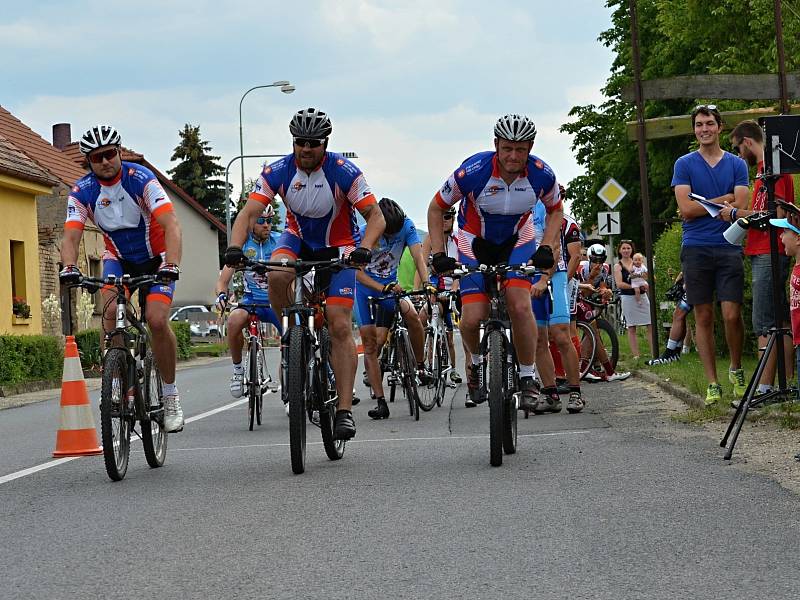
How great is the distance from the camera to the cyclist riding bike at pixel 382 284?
13102mm

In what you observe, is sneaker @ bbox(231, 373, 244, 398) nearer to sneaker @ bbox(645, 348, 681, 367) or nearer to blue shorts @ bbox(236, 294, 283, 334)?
blue shorts @ bbox(236, 294, 283, 334)

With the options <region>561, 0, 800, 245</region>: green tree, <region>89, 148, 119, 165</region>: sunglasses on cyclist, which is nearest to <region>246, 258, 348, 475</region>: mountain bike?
<region>89, 148, 119, 165</region>: sunglasses on cyclist

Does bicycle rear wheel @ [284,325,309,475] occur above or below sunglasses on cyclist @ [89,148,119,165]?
below

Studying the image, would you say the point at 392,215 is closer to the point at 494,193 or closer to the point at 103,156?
the point at 494,193

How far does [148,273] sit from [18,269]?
27.0m

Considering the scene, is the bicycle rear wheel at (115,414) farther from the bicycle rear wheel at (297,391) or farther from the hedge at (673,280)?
the hedge at (673,280)

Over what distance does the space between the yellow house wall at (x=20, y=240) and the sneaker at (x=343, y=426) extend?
82.8 ft

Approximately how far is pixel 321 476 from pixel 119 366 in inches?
53.8

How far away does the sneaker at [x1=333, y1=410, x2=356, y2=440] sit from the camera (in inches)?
341

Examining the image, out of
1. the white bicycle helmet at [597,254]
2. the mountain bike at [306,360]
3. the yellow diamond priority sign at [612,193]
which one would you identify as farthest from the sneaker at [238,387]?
the yellow diamond priority sign at [612,193]

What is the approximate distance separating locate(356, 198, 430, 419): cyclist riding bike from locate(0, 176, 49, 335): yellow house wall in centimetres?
2107

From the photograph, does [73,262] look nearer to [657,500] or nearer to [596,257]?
[657,500]

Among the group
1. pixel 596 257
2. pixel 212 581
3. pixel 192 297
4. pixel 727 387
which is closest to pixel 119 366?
pixel 212 581

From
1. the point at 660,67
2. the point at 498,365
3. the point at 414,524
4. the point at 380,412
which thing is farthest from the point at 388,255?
the point at 660,67
